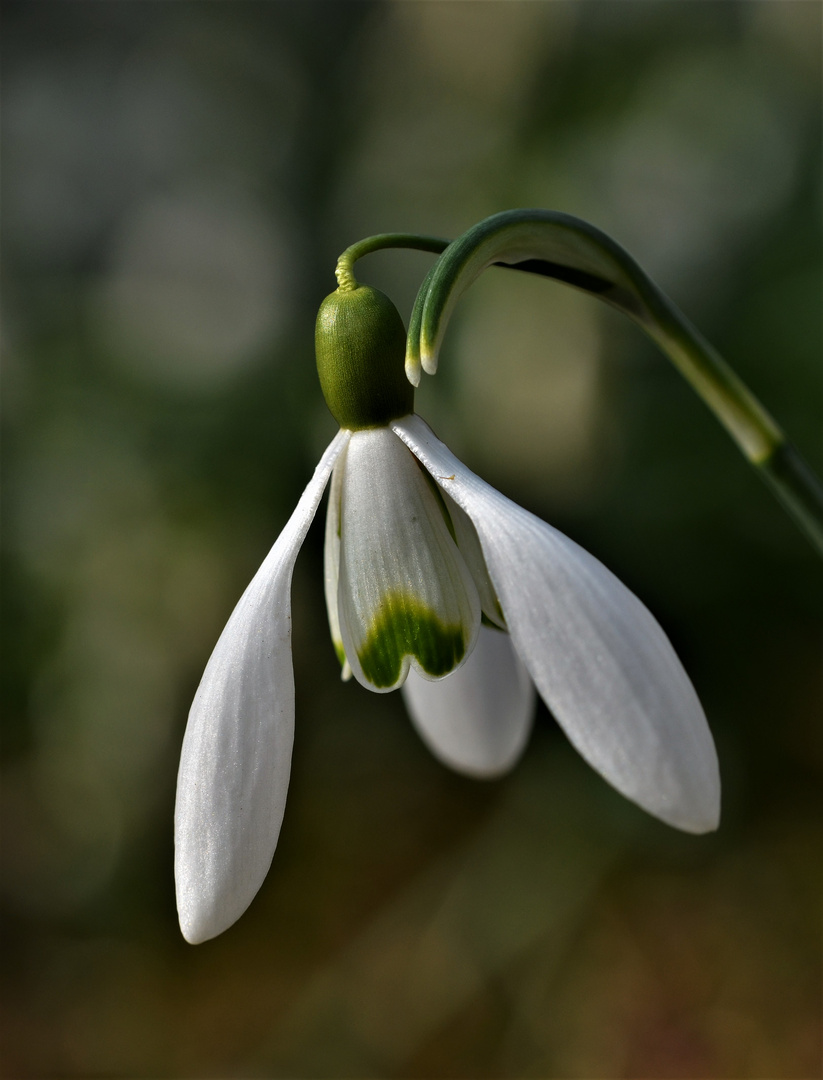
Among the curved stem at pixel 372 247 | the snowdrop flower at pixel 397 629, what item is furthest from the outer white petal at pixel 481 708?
the curved stem at pixel 372 247

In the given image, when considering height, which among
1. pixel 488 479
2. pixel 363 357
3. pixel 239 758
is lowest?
pixel 488 479

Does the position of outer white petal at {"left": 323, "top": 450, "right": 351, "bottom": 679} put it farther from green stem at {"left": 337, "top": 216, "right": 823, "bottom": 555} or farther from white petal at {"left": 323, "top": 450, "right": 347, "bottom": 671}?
green stem at {"left": 337, "top": 216, "right": 823, "bottom": 555}

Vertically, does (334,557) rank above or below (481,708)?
above

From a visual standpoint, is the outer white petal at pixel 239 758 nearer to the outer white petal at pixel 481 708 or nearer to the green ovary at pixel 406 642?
the green ovary at pixel 406 642

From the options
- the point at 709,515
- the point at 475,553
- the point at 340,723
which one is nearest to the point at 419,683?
the point at 475,553

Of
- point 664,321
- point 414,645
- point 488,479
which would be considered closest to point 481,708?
point 414,645

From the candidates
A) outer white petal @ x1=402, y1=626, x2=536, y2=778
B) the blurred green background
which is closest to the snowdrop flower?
outer white petal @ x1=402, y1=626, x2=536, y2=778

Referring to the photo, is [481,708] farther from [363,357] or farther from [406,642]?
[363,357]
